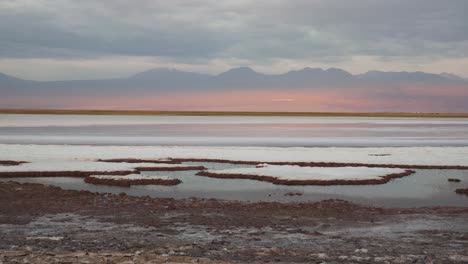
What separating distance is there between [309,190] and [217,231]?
11144mm

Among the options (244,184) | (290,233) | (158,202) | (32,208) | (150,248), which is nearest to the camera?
(150,248)

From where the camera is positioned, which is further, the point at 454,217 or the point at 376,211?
the point at 376,211

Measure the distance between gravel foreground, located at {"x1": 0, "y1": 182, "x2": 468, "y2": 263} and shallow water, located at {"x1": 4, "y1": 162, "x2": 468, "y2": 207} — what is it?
2.25 meters

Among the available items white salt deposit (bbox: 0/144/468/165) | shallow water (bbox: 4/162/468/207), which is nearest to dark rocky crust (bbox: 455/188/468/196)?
shallow water (bbox: 4/162/468/207)

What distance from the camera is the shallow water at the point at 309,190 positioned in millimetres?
23047

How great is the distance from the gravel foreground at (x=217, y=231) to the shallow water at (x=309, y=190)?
225 cm

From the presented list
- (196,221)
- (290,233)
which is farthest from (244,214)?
(290,233)

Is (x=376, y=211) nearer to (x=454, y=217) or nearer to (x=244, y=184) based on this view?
(x=454, y=217)

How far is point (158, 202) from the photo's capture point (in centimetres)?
2097

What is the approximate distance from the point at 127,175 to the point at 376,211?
1439 cm

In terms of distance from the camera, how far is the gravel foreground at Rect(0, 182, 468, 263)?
12.1 metres

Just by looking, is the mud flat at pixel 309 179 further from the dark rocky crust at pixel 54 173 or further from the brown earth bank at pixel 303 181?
the dark rocky crust at pixel 54 173

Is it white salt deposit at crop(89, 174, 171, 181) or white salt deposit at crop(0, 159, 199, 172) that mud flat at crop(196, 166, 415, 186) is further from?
white salt deposit at crop(0, 159, 199, 172)

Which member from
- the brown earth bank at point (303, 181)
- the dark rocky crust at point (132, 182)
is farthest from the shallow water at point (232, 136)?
the dark rocky crust at point (132, 182)
